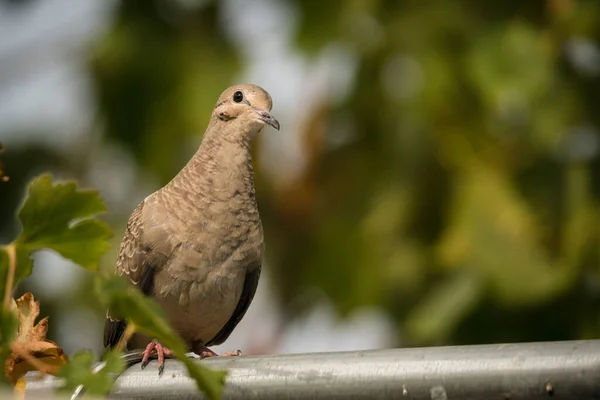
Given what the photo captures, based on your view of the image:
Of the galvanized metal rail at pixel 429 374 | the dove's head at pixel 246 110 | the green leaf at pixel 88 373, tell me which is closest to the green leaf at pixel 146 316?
the green leaf at pixel 88 373

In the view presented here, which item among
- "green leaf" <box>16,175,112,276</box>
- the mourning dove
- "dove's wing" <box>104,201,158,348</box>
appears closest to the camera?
"green leaf" <box>16,175,112,276</box>

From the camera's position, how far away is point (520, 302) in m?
4.77

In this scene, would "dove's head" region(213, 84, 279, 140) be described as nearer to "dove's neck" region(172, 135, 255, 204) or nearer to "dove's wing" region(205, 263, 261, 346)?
"dove's neck" region(172, 135, 255, 204)

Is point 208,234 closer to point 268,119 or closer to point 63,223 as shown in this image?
point 268,119

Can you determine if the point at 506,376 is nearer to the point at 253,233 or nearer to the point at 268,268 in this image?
the point at 253,233

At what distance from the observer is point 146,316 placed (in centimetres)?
123

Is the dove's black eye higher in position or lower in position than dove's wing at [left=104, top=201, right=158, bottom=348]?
higher

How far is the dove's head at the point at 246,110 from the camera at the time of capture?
282 centimetres

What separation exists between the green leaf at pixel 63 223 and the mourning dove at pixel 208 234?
1351 millimetres

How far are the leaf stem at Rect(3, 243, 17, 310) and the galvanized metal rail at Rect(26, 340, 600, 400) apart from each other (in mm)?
288

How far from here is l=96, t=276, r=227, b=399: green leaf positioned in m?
1.22

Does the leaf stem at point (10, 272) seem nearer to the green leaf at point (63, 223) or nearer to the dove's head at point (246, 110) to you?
the green leaf at point (63, 223)

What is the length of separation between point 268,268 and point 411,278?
2.33 feet

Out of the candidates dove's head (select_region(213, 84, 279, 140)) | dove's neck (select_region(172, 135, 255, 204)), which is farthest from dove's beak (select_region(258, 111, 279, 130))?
dove's neck (select_region(172, 135, 255, 204))
